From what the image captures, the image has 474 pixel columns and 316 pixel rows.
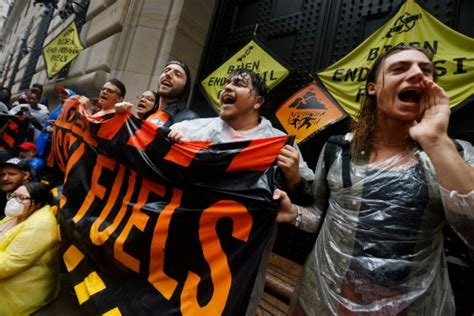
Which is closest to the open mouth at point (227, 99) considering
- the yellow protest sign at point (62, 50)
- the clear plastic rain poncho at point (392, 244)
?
the clear plastic rain poncho at point (392, 244)

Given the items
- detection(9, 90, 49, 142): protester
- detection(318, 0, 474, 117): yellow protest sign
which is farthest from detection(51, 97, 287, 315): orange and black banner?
detection(9, 90, 49, 142): protester

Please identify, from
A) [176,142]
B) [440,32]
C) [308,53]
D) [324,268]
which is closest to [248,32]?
[308,53]

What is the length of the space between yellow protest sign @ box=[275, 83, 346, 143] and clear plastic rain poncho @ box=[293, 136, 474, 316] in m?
1.72

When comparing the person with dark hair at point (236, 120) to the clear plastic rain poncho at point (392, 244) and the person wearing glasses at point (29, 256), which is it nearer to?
the clear plastic rain poncho at point (392, 244)

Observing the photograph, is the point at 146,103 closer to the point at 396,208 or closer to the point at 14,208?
the point at 14,208

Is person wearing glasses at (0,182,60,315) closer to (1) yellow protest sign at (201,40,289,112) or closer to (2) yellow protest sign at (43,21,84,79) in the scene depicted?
(1) yellow protest sign at (201,40,289,112)

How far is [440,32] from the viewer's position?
232 cm

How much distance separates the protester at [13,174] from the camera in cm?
305

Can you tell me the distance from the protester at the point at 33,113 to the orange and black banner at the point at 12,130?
0.17 meters

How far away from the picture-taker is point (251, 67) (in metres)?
3.86

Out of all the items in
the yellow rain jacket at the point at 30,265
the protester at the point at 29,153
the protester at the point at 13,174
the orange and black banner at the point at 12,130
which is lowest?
the yellow rain jacket at the point at 30,265

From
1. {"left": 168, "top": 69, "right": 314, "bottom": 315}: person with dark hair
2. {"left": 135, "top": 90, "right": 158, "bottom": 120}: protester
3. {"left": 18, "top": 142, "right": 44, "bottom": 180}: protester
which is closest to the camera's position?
{"left": 168, "top": 69, "right": 314, "bottom": 315}: person with dark hair

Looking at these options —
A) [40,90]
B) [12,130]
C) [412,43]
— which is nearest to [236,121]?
[412,43]

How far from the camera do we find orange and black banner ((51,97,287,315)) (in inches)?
57.0
